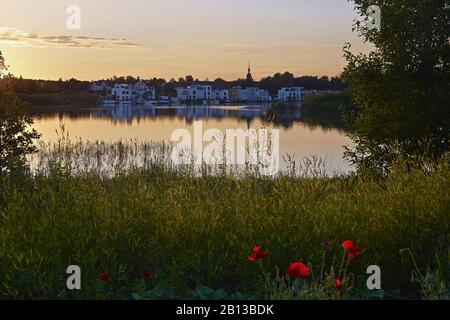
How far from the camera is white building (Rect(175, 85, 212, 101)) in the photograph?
352ft

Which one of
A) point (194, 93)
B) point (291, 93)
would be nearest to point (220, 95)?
point (194, 93)

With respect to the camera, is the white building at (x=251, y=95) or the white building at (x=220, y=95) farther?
the white building at (x=220, y=95)

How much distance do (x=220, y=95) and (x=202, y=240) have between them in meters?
111

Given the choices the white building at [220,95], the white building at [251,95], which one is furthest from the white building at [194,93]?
the white building at [251,95]

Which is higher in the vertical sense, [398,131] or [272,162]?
[398,131]

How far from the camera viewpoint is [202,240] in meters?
5.72

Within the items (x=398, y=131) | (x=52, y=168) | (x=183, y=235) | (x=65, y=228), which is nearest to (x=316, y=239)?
(x=183, y=235)

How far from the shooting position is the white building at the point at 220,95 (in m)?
114

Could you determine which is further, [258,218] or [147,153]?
[147,153]

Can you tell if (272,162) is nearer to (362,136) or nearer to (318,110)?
(362,136)

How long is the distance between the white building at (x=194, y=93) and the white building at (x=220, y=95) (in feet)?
3.98

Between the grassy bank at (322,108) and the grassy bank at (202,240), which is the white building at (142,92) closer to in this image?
the grassy bank at (322,108)

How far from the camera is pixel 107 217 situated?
19.6 feet
